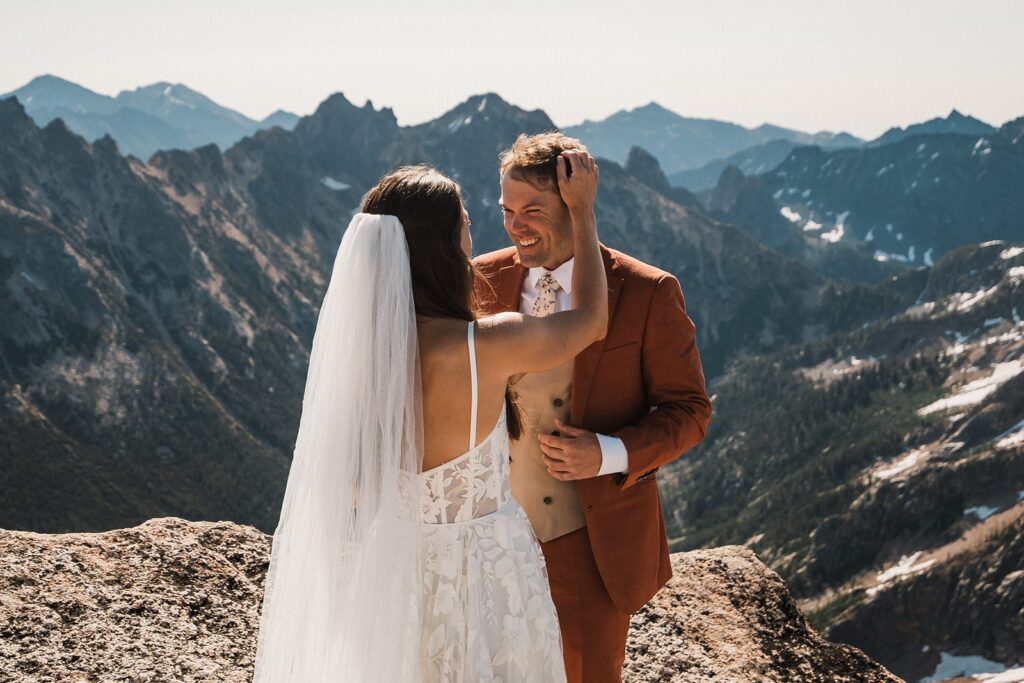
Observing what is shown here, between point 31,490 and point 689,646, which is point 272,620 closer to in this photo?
point 689,646

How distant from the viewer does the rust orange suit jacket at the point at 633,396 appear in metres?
5.86

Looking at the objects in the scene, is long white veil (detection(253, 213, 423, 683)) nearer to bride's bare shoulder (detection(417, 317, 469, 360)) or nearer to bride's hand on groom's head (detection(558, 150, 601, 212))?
bride's bare shoulder (detection(417, 317, 469, 360))

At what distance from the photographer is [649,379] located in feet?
19.7

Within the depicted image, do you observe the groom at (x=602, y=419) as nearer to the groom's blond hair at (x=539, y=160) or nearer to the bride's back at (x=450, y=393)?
the groom's blond hair at (x=539, y=160)

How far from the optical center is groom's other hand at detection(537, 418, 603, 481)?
553cm

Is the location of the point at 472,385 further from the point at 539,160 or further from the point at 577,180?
the point at 539,160

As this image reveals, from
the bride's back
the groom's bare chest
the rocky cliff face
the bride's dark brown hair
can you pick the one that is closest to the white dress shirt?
the groom's bare chest

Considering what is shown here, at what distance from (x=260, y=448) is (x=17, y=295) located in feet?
160

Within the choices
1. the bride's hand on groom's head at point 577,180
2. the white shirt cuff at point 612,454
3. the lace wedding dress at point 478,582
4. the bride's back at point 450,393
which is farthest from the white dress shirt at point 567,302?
→ the bride's back at point 450,393

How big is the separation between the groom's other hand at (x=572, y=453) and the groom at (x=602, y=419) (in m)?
0.06

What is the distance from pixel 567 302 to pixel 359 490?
85.3 inches

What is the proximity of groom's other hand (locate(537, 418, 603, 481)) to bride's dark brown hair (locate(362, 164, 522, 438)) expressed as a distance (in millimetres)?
1354

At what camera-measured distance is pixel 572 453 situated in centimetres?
553

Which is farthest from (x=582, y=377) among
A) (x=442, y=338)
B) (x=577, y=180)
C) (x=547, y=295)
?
(x=442, y=338)
